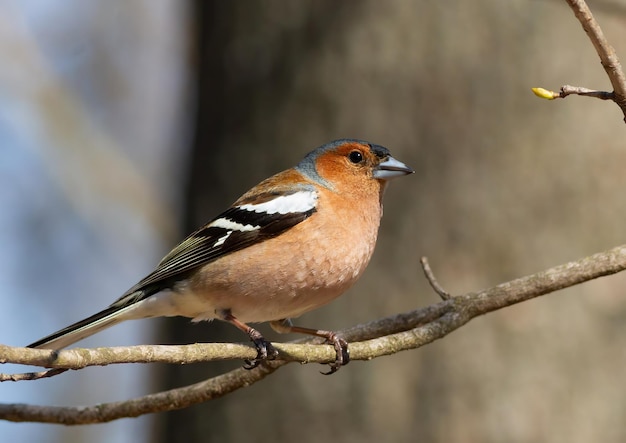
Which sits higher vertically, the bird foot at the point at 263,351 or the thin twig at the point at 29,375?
the thin twig at the point at 29,375

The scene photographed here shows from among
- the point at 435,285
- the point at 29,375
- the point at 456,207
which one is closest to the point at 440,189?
the point at 456,207

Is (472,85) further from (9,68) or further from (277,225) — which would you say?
(9,68)

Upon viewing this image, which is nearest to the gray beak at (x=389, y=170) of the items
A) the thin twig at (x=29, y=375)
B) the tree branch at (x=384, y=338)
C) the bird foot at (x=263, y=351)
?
the tree branch at (x=384, y=338)

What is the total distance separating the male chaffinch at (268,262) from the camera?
378 cm

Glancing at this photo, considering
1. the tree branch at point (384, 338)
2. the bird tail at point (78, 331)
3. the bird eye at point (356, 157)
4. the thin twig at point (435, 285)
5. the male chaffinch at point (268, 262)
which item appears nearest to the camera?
the tree branch at point (384, 338)

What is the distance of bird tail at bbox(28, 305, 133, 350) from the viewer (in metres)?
3.41

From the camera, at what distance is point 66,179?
10.0 meters

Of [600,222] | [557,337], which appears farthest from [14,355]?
[600,222]

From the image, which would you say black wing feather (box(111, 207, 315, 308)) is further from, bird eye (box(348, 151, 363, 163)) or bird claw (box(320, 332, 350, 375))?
bird claw (box(320, 332, 350, 375))

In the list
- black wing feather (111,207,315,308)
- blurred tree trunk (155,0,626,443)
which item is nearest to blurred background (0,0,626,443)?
blurred tree trunk (155,0,626,443)

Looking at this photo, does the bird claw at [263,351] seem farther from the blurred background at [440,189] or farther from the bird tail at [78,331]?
the blurred background at [440,189]

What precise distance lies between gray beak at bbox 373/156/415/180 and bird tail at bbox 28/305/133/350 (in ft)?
5.47

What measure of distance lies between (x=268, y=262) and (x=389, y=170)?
1013 mm

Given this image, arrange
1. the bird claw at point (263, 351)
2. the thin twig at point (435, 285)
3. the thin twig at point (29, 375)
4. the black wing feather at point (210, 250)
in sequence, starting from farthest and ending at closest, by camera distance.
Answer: the black wing feather at point (210, 250) < the thin twig at point (435, 285) < the bird claw at point (263, 351) < the thin twig at point (29, 375)
